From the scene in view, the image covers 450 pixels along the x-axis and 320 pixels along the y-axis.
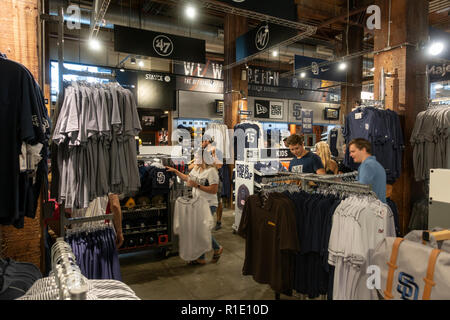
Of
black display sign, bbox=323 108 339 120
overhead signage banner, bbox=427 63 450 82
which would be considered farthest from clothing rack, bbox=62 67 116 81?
black display sign, bbox=323 108 339 120

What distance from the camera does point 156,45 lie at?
19.6 feet

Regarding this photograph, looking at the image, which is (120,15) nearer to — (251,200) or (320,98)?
(251,200)

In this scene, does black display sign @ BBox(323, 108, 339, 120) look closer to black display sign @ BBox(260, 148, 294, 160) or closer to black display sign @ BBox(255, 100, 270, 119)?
black display sign @ BBox(255, 100, 270, 119)

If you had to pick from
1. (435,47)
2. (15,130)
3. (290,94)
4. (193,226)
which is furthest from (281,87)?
(15,130)

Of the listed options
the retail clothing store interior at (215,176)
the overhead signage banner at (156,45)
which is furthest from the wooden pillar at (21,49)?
the overhead signage banner at (156,45)

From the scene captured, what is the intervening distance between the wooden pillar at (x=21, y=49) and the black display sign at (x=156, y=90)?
5702 millimetres

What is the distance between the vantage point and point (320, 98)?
13070mm

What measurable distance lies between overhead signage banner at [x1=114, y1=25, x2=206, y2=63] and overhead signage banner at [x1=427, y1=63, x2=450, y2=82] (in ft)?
14.9

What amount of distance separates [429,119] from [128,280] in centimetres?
499

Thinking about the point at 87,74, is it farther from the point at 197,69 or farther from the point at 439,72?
the point at 197,69

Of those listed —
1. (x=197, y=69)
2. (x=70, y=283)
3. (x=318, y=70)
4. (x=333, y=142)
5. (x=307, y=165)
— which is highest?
(x=197, y=69)

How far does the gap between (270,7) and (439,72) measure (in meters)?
3.80

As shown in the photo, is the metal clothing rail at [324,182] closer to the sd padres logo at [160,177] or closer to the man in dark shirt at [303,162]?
the man in dark shirt at [303,162]

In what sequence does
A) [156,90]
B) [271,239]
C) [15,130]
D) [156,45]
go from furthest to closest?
[156,90] < [156,45] < [271,239] < [15,130]
